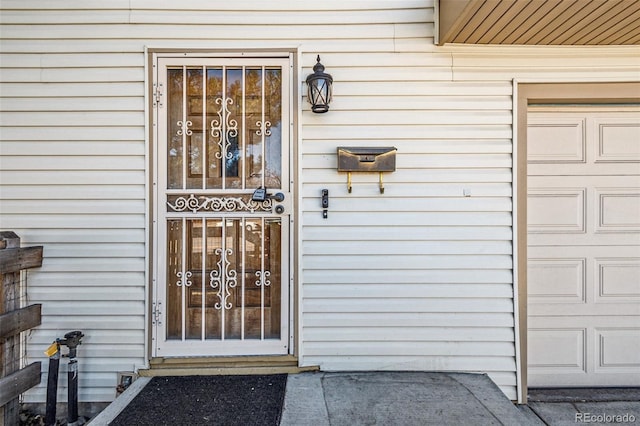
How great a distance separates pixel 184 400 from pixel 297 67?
7.11ft

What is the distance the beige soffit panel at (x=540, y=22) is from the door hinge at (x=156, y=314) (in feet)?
8.42

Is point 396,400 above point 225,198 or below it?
below

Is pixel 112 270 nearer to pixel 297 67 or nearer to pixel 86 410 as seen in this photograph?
pixel 86 410

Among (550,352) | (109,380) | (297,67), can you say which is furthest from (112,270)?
(550,352)

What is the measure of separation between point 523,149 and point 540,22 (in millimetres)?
761

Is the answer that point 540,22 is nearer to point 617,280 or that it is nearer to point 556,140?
point 556,140

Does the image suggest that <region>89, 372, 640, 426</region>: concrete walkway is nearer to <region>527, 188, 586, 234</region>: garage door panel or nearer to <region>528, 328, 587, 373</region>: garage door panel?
<region>528, 328, 587, 373</region>: garage door panel

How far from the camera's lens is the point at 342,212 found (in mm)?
2326

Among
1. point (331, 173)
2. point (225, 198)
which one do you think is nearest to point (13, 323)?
point (225, 198)

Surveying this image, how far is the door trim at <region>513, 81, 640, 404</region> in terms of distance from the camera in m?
2.32

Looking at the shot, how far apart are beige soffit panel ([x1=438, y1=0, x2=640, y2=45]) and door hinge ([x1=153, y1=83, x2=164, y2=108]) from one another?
6.18 ft

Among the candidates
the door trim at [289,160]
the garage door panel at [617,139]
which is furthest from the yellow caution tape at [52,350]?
the garage door panel at [617,139]

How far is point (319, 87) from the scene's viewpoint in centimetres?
219
